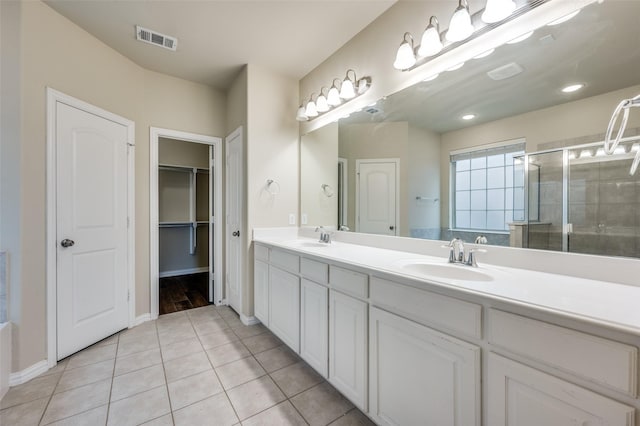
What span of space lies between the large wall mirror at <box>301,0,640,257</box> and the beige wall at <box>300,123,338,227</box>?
526mm

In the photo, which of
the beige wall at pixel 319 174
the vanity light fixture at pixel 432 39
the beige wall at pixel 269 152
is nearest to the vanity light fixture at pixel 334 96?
the beige wall at pixel 319 174

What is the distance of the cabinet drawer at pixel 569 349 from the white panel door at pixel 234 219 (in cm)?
234

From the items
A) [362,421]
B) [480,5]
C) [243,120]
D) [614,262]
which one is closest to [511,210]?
[614,262]

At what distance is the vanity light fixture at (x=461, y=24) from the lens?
1346mm

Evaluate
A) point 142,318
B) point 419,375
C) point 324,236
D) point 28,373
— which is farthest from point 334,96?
point 28,373

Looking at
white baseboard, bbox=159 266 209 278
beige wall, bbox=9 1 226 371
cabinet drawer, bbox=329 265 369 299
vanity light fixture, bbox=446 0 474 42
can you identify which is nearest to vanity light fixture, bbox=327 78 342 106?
vanity light fixture, bbox=446 0 474 42

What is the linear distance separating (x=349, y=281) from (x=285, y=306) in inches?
32.9

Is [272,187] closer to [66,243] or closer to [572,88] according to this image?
[66,243]

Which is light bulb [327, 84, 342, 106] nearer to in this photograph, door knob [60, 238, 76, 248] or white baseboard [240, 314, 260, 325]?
white baseboard [240, 314, 260, 325]

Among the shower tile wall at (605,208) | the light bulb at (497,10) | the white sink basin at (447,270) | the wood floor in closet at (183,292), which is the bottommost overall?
the wood floor in closet at (183,292)

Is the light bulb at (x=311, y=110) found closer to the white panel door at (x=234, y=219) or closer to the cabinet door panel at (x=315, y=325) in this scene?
the white panel door at (x=234, y=219)

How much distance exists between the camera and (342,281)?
1511 mm

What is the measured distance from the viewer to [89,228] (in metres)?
2.25

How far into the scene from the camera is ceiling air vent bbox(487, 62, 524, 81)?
1.31 m
